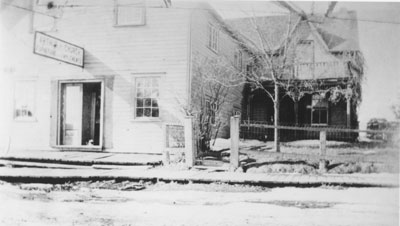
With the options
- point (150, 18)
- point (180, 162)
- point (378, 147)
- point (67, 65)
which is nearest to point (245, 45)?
point (150, 18)

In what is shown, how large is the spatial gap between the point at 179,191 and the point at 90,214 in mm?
853

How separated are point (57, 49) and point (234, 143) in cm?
194

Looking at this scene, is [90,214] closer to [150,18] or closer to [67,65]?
[67,65]

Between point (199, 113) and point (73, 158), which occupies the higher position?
point (199, 113)

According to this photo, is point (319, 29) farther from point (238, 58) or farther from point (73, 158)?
point (73, 158)

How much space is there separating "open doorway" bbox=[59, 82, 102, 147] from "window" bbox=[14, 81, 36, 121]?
298 mm

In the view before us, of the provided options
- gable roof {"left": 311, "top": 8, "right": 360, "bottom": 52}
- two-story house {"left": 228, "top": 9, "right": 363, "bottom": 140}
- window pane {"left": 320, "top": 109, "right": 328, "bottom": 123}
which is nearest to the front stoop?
two-story house {"left": 228, "top": 9, "right": 363, "bottom": 140}

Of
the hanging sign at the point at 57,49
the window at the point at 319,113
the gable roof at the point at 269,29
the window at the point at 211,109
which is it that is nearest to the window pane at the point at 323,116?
the window at the point at 319,113

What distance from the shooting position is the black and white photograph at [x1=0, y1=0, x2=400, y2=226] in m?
3.43

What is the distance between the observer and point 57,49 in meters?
3.75

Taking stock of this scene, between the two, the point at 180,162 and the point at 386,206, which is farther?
the point at 180,162

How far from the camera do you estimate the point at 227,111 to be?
3.57 metres

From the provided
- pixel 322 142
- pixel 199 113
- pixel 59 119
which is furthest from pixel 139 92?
pixel 322 142

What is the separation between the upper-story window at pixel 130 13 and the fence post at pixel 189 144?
1.06m
